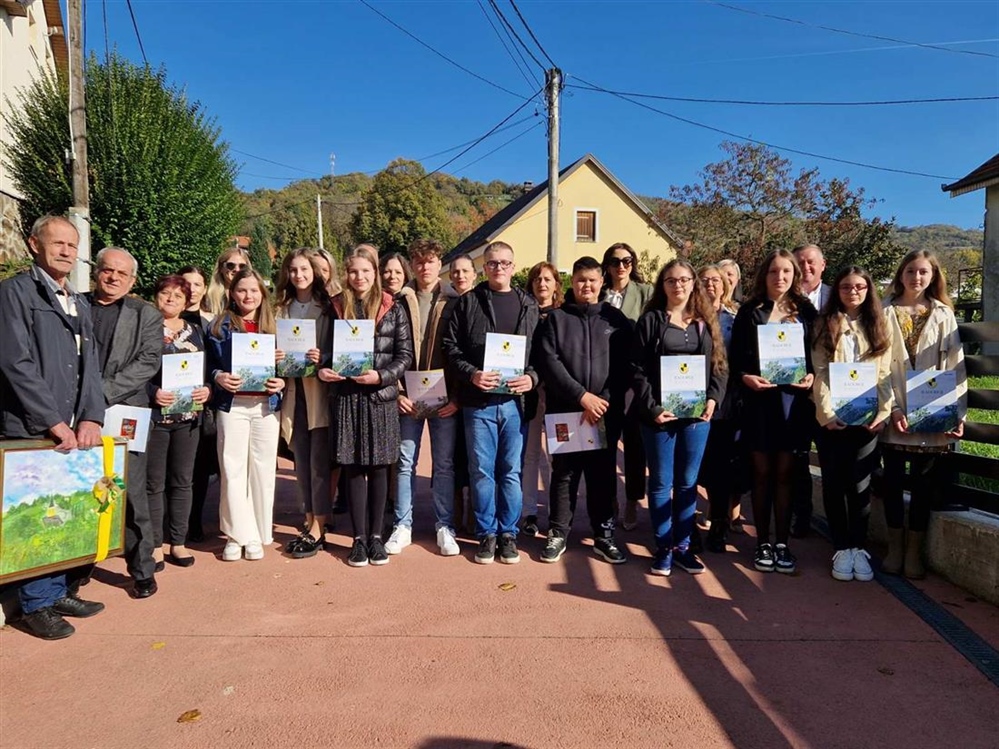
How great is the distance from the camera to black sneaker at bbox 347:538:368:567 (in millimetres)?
4813

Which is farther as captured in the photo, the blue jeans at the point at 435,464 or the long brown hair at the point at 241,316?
the blue jeans at the point at 435,464

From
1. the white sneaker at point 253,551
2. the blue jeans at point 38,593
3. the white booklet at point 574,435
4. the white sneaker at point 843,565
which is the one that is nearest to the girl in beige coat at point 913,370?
the white sneaker at point 843,565

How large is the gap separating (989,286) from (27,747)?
71.9 feet

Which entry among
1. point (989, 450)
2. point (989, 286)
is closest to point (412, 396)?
point (989, 450)

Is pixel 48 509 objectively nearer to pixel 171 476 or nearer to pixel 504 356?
pixel 171 476

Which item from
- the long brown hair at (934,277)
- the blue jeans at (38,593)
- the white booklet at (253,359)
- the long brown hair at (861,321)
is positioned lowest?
the blue jeans at (38,593)

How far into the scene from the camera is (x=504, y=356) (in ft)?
15.3

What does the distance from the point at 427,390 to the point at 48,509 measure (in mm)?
2456

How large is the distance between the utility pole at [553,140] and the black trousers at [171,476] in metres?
11.7

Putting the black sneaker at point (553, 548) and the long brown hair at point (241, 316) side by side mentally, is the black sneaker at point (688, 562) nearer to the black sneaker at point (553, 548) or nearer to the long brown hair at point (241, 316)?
the black sneaker at point (553, 548)

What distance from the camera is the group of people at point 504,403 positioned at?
175 inches

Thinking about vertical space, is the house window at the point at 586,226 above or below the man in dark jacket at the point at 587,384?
above

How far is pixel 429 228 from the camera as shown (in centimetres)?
4650

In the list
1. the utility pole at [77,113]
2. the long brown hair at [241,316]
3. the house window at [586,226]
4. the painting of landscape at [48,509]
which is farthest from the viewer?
the house window at [586,226]
